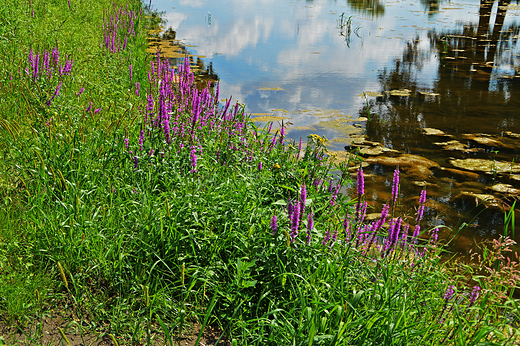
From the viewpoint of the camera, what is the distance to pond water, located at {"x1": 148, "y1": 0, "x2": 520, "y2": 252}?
17.5 ft

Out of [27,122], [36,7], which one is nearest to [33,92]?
[27,122]

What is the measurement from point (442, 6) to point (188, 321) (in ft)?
83.6

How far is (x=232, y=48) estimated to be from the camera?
12.6 meters

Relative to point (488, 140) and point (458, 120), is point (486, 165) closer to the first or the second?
point (488, 140)

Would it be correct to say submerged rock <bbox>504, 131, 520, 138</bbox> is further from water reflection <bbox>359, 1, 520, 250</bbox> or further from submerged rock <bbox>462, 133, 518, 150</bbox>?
submerged rock <bbox>462, 133, 518, 150</bbox>

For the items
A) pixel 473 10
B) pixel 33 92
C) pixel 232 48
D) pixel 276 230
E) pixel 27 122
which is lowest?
pixel 276 230

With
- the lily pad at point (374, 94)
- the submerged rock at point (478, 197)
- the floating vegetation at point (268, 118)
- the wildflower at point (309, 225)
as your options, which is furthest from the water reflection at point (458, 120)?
the floating vegetation at point (268, 118)

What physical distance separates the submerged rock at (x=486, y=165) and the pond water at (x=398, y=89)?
0.03 meters

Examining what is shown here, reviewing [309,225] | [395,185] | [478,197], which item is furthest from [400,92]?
[309,225]

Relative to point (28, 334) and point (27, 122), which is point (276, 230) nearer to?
point (28, 334)

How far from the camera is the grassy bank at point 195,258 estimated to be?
2.24m

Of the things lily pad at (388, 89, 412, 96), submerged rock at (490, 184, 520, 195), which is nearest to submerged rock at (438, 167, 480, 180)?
submerged rock at (490, 184, 520, 195)

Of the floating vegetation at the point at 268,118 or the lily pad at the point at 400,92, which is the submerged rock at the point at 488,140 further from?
the floating vegetation at the point at 268,118

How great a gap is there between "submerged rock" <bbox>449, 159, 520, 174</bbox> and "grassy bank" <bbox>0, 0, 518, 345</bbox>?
3168 millimetres
